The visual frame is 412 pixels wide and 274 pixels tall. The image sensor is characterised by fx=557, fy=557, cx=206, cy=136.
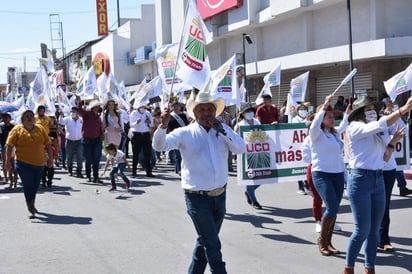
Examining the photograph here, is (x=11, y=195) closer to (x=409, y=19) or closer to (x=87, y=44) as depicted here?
(x=409, y=19)

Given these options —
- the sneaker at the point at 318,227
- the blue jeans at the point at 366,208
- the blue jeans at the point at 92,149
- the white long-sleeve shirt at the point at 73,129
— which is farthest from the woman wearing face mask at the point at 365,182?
the white long-sleeve shirt at the point at 73,129

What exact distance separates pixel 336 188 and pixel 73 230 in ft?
12.8

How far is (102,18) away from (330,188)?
185 feet

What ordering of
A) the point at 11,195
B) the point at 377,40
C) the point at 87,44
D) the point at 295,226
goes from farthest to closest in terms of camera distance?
1. the point at 87,44
2. the point at 377,40
3. the point at 11,195
4. the point at 295,226

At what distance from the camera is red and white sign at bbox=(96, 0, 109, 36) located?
5916 centimetres

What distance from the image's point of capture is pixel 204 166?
4.73m

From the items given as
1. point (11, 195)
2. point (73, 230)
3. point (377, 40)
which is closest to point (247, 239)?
point (73, 230)

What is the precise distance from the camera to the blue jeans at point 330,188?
633 cm

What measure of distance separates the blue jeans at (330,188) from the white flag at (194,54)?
6.19 feet

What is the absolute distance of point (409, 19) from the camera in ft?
68.9

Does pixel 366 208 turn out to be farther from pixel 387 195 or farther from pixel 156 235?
pixel 156 235

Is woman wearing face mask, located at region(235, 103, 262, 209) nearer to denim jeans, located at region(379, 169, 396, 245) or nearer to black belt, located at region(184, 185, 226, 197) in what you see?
denim jeans, located at region(379, 169, 396, 245)

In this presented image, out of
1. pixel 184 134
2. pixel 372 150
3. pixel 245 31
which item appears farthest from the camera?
pixel 245 31

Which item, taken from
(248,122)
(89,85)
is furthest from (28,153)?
(89,85)
